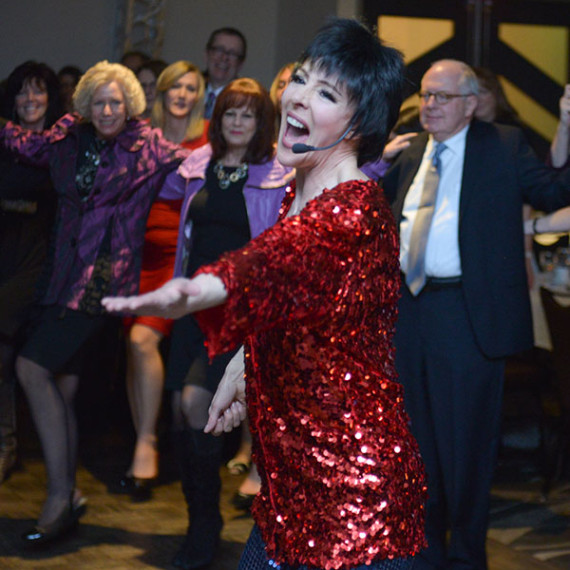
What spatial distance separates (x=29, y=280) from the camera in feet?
13.9

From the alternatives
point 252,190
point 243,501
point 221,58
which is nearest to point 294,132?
point 252,190

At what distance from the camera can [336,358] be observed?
5.14 feet

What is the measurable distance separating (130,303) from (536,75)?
7683 millimetres

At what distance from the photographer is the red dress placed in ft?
14.3

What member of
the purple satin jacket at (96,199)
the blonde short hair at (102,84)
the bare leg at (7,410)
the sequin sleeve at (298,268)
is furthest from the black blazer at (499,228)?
the bare leg at (7,410)

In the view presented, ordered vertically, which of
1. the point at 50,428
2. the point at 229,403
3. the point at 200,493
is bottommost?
the point at 200,493

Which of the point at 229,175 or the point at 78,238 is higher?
the point at 229,175

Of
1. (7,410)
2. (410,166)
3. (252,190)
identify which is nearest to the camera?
(410,166)

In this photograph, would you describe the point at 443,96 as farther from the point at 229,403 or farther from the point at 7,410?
the point at 7,410

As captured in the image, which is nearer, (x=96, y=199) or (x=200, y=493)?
(x=200, y=493)

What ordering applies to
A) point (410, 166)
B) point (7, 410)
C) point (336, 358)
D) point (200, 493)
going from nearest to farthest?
1. point (336, 358)
2. point (200, 493)
3. point (410, 166)
4. point (7, 410)

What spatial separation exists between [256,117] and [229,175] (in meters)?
0.27

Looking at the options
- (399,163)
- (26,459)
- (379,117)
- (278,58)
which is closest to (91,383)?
(26,459)

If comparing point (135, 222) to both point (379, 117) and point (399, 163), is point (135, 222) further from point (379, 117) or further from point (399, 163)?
point (379, 117)
